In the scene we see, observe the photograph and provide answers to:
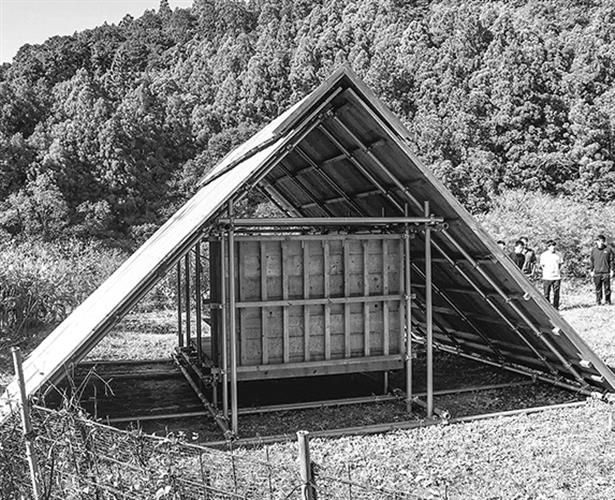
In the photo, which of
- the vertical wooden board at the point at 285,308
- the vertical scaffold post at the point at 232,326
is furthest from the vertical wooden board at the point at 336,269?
the vertical scaffold post at the point at 232,326

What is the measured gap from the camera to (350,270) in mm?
9070

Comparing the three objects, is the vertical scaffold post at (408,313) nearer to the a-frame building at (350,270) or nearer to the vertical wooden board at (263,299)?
the a-frame building at (350,270)

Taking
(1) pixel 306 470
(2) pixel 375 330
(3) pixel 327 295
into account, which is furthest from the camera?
(2) pixel 375 330

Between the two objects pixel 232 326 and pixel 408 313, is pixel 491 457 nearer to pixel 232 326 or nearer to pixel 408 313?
pixel 408 313

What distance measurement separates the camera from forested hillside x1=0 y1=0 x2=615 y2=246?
1773 inches

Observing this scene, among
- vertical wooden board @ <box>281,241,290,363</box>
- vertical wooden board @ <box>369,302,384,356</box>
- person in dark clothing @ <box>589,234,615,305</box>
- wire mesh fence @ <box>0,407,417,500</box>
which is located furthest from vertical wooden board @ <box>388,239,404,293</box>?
person in dark clothing @ <box>589,234,615,305</box>

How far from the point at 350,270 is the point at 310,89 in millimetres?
52012

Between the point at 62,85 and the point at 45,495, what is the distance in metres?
62.0

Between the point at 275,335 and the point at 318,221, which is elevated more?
the point at 318,221

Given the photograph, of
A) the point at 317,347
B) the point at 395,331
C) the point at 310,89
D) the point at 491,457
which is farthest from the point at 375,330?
the point at 310,89

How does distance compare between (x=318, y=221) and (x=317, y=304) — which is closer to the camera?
(x=318, y=221)

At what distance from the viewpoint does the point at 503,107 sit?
47875 mm

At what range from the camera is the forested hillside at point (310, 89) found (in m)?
45.0

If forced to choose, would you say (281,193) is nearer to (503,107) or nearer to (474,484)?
(474,484)
